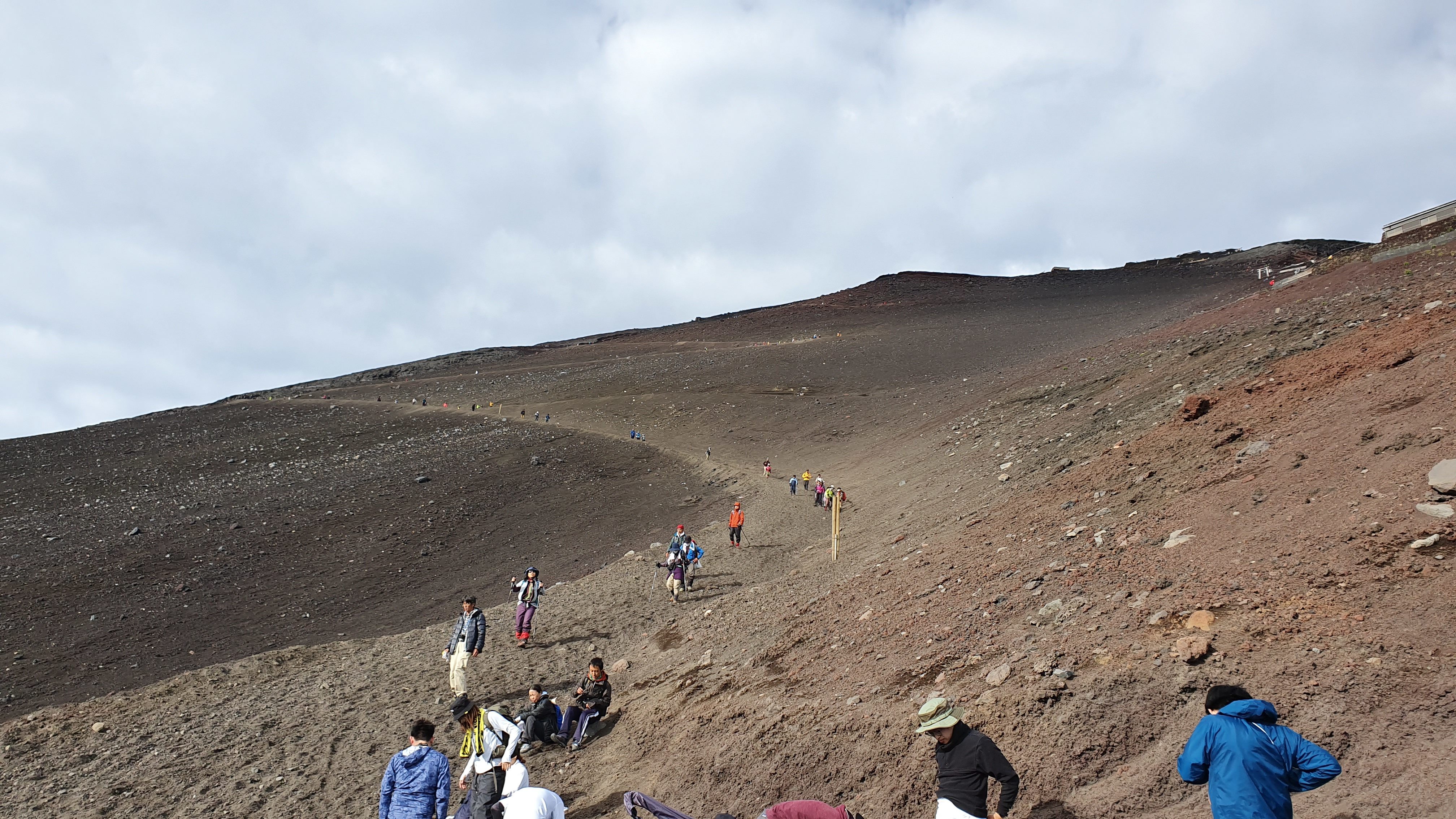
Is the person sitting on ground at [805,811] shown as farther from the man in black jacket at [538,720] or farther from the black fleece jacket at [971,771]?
the man in black jacket at [538,720]

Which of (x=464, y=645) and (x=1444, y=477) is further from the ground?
(x=1444, y=477)

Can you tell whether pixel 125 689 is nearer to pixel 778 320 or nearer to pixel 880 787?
pixel 880 787

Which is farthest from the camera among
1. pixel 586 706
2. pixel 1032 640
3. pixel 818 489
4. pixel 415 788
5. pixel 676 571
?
pixel 818 489

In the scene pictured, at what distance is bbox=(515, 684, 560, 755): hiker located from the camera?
880cm

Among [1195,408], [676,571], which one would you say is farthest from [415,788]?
[1195,408]

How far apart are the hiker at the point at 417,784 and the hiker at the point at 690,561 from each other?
10.3m

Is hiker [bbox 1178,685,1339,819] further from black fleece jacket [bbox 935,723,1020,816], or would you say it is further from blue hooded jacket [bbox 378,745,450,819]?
blue hooded jacket [bbox 378,745,450,819]

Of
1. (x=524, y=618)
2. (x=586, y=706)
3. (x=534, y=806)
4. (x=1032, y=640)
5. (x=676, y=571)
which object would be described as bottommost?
(x=586, y=706)

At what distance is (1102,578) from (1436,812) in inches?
165

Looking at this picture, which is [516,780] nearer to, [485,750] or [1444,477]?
[485,750]

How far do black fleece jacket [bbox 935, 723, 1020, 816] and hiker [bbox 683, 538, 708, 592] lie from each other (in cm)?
1168

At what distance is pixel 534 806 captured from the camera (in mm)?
5172

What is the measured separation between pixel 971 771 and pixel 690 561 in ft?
43.5

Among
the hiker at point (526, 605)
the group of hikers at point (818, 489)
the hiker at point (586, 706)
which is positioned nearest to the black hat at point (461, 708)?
the hiker at point (586, 706)
